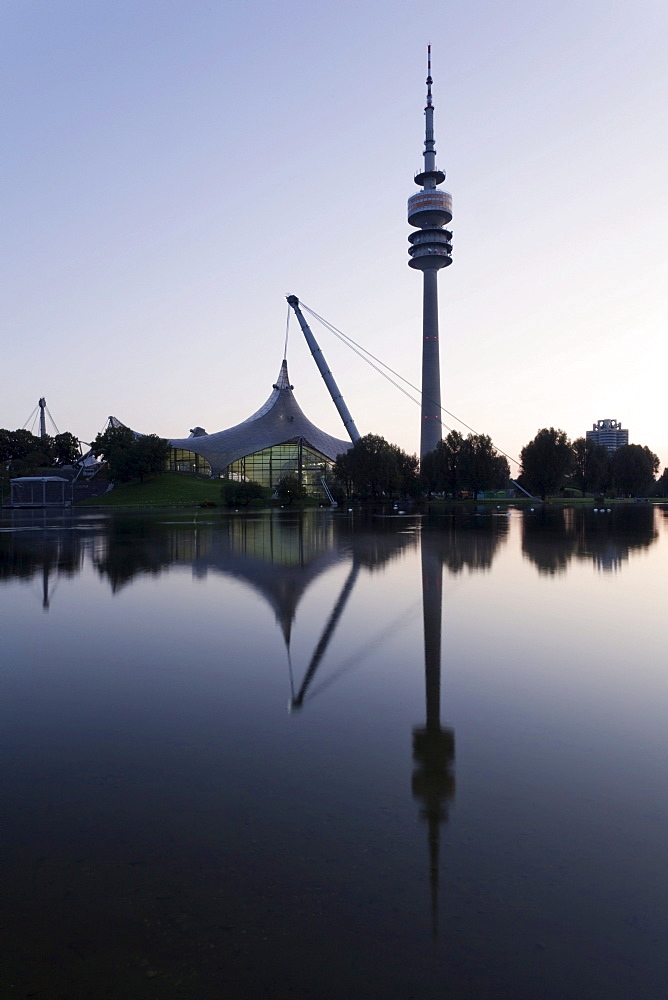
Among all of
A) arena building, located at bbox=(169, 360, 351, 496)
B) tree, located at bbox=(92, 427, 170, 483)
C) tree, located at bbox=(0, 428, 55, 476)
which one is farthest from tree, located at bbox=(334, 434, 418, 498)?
tree, located at bbox=(0, 428, 55, 476)

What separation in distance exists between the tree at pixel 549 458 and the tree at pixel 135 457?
51393 millimetres

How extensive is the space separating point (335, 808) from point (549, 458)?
7146 centimetres

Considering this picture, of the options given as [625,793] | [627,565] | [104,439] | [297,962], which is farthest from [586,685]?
[104,439]

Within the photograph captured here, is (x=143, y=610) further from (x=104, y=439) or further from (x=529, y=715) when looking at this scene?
(x=104, y=439)

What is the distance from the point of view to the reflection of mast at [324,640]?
749 cm

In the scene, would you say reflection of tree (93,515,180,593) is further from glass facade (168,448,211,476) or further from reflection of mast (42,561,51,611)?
glass facade (168,448,211,476)

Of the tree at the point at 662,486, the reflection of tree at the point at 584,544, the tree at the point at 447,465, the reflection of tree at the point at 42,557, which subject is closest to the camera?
the reflection of tree at the point at 42,557

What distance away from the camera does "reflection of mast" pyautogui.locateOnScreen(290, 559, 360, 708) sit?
295 inches

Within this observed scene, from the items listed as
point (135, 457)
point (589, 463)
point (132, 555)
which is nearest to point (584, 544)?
point (132, 555)

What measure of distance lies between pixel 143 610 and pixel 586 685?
26.9 ft

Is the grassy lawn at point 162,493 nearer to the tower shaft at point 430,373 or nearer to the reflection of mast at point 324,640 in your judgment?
the tower shaft at point 430,373

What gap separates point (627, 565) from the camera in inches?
742

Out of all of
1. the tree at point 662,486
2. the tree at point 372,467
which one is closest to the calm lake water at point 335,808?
the tree at point 372,467

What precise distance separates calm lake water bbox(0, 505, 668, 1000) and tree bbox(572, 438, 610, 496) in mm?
78259
